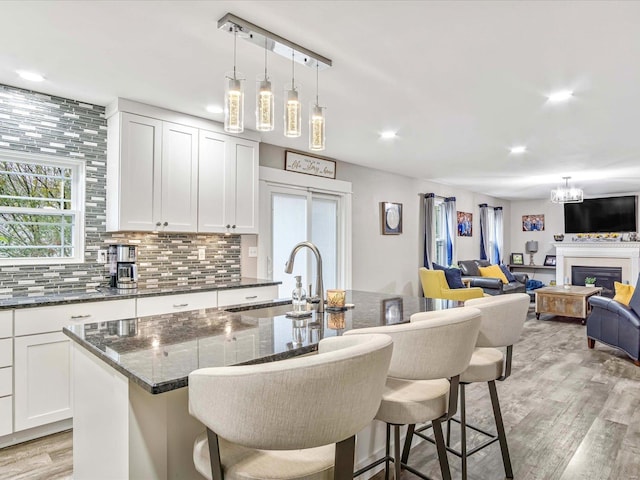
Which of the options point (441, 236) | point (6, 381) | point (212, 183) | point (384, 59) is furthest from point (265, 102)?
point (441, 236)

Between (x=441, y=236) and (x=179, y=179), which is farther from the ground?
(x=179, y=179)

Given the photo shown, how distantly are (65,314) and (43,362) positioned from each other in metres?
0.34

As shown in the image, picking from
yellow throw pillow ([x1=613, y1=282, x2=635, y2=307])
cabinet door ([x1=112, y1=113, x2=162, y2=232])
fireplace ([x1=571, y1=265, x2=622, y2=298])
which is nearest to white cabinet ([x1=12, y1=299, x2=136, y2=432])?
cabinet door ([x1=112, y1=113, x2=162, y2=232])

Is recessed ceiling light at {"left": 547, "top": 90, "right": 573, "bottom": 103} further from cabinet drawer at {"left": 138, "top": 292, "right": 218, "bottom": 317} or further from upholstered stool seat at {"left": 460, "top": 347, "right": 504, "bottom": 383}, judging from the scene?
cabinet drawer at {"left": 138, "top": 292, "right": 218, "bottom": 317}

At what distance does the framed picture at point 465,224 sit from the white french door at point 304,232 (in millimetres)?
3631

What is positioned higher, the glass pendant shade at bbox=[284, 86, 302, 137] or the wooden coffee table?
the glass pendant shade at bbox=[284, 86, 302, 137]

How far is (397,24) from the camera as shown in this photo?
2.18m

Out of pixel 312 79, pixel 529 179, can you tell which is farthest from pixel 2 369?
pixel 529 179

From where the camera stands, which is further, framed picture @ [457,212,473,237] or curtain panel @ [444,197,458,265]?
framed picture @ [457,212,473,237]

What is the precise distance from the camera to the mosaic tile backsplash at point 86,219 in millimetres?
3064

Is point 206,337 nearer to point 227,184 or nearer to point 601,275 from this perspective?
point 227,184

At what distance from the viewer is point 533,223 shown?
10.2m

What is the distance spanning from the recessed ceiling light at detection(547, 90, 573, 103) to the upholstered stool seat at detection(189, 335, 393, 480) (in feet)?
9.90

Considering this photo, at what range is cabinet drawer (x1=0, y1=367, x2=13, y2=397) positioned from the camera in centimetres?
256
